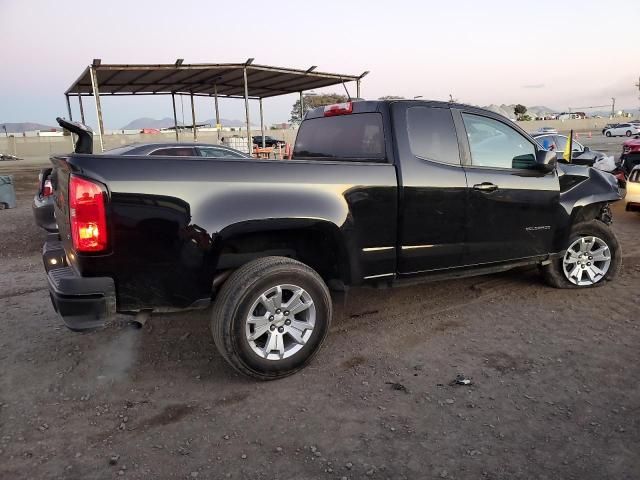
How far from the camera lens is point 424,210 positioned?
376 centimetres

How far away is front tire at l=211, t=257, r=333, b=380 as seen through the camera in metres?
3.08

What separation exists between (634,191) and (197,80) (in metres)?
13.5

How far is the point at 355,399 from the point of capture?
305 centimetres

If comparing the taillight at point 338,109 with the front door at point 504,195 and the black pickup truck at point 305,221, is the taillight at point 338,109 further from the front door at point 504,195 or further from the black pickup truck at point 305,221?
the front door at point 504,195

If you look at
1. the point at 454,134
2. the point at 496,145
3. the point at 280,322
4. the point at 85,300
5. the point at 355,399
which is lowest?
the point at 355,399

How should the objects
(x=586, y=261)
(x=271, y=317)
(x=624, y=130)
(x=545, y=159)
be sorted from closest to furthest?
1. (x=271, y=317)
2. (x=545, y=159)
3. (x=586, y=261)
4. (x=624, y=130)

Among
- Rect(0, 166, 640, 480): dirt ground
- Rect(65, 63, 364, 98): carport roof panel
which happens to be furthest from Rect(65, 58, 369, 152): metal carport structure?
Rect(0, 166, 640, 480): dirt ground

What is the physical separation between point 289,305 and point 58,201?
1.80 metres

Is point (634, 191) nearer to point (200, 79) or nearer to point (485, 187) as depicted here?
point (485, 187)

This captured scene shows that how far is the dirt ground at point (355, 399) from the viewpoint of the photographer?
246 cm

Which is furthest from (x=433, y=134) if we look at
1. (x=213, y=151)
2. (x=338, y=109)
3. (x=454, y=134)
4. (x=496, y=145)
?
(x=213, y=151)

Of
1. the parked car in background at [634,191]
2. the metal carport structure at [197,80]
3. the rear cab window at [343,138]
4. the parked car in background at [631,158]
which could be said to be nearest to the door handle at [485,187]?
the rear cab window at [343,138]

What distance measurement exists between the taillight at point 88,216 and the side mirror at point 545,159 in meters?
3.56

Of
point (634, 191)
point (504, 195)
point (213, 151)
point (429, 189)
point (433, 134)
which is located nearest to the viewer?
point (429, 189)
